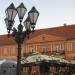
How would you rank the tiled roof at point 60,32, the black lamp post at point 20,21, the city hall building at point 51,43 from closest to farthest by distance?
1. the black lamp post at point 20,21
2. the city hall building at point 51,43
3. the tiled roof at point 60,32

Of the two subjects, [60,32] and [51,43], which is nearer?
[51,43]

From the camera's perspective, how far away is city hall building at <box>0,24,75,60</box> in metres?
56.4

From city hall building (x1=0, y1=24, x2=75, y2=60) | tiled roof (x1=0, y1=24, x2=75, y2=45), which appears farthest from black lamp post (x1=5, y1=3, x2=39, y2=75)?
tiled roof (x1=0, y1=24, x2=75, y2=45)

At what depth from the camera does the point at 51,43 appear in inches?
2313

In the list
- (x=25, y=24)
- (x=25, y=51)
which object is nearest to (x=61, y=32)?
(x=25, y=51)

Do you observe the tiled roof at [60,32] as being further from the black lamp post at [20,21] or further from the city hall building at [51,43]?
the black lamp post at [20,21]

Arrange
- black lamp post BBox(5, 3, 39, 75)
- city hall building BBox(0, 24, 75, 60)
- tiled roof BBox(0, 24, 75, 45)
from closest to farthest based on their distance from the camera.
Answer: black lamp post BBox(5, 3, 39, 75) < city hall building BBox(0, 24, 75, 60) < tiled roof BBox(0, 24, 75, 45)

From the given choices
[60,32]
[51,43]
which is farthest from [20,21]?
[60,32]

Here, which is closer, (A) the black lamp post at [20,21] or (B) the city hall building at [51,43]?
(A) the black lamp post at [20,21]

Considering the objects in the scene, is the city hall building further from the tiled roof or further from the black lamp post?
the black lamp post

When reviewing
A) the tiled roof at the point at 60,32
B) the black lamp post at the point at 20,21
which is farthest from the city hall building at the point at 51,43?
the black lamp post at the point at 20,21

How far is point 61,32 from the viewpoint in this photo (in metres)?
60.4

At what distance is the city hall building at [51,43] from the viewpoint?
185 feet

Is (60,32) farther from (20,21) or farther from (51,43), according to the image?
(20,21)
